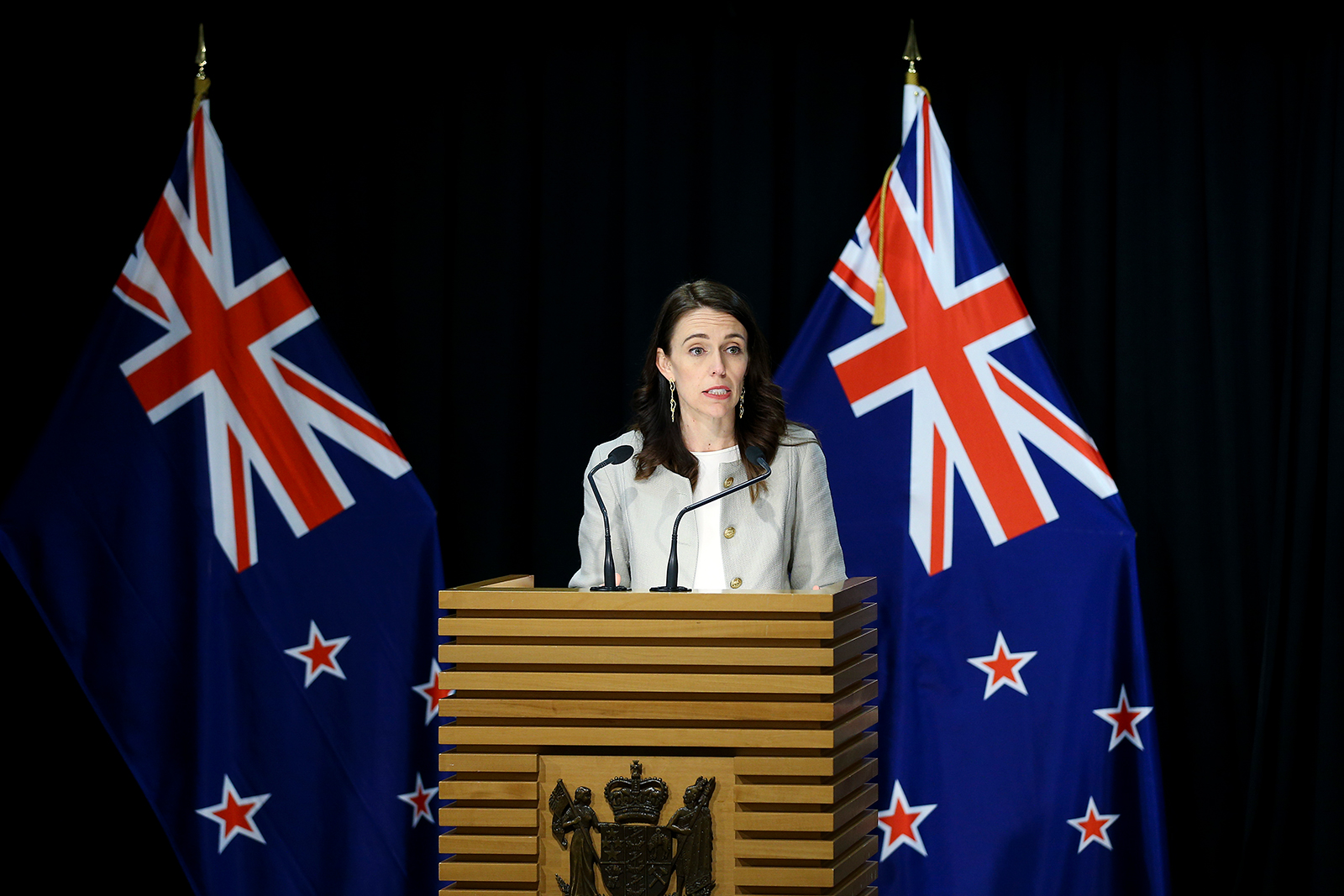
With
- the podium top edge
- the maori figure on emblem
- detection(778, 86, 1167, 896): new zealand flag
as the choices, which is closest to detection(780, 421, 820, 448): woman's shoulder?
the podium top edge

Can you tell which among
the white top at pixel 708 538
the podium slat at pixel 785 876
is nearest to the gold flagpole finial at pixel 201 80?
the white top at pixel 708 538

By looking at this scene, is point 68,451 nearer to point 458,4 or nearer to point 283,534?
point 283,534

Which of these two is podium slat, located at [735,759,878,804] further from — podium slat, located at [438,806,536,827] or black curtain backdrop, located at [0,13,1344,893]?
black curtain backdrop, located at [0,13,1344,893]

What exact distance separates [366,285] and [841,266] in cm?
150

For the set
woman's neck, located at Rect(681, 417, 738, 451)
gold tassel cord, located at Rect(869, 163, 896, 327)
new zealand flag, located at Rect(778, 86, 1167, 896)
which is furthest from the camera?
gold tassel cord, located at Rect(869, 163, 896, 327)

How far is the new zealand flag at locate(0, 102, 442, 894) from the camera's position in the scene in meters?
3.51

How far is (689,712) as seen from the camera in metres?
1.79

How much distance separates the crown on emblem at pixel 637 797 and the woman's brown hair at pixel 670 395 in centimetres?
76

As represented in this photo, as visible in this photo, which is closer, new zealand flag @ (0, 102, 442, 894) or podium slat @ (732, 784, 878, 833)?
podium slat @ (732, 784, 878, 833)

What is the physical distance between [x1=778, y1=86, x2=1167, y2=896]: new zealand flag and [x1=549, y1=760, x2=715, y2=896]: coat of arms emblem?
185 centimetres

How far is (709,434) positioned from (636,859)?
944 millimetres

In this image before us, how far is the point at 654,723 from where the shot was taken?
180 centimetres

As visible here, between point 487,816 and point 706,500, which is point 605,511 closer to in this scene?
point 706,500

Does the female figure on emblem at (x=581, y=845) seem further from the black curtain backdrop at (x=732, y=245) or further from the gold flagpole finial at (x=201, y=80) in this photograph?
the gold flagpole finial at (x=201, y=80)
